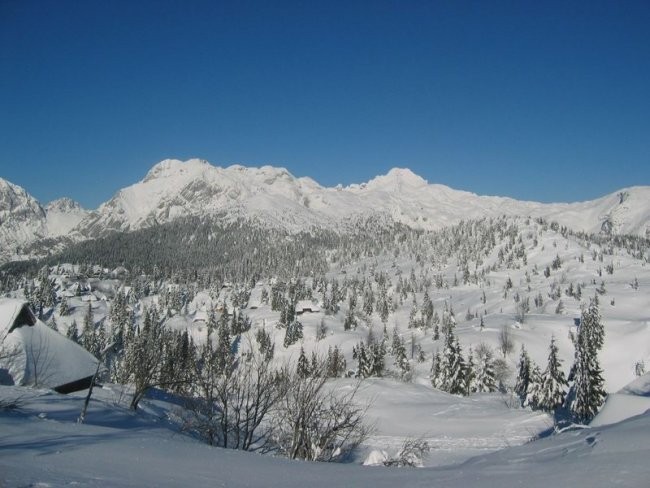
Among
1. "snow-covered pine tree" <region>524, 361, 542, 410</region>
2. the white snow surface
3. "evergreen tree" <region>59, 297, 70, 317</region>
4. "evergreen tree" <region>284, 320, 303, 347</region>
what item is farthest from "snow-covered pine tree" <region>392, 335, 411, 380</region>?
"evergreen tree" <region>59, 297, 70, 317</region>

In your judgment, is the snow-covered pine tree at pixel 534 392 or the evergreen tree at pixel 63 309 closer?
the snow-covered pine tree at pixel 534 392

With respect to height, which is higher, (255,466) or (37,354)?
(255,466)

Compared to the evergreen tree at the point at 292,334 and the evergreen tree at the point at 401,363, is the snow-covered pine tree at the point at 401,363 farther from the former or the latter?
the evergreen tree at the point at 292,334

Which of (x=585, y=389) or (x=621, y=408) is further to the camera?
(x=585, y=389)

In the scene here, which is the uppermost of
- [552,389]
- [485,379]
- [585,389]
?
[585,389]

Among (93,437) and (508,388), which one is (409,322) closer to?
(508,388)

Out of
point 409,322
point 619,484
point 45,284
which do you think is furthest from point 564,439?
point 45,284

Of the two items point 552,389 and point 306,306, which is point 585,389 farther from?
point 306,306

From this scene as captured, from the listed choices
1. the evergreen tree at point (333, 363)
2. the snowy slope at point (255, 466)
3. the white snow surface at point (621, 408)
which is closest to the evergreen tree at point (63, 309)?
the evergreen tree at point (333, 363)

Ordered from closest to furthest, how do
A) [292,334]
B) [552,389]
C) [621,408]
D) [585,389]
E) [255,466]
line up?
[255,466]
[621,408]
[585,389]
[552,389]
[292,334]

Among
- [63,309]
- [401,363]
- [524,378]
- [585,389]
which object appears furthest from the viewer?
[63,309]

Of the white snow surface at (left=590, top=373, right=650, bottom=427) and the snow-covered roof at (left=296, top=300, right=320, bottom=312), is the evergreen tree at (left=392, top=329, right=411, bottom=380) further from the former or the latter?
the white snow surface at (left=590, top=373, right=650, bottom=427)

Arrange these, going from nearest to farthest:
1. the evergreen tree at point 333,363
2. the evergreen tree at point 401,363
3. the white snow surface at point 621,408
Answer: the white snow surface at point 621,408
the evergreen tree at point 333,363
the evergreen tree at point 401,363

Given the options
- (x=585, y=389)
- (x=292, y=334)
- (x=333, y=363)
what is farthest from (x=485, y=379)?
(x=292, y=334)
